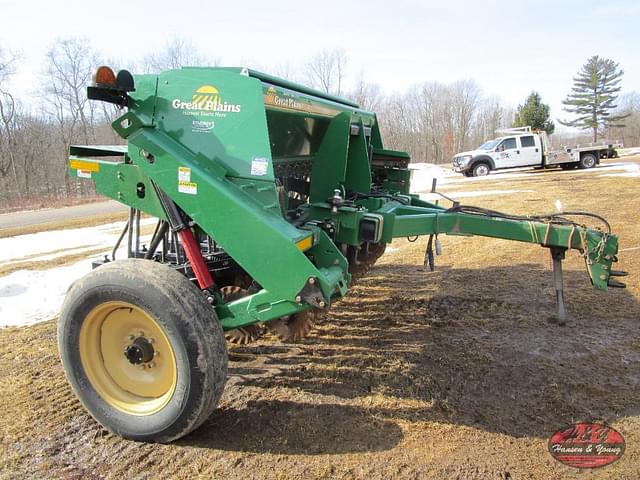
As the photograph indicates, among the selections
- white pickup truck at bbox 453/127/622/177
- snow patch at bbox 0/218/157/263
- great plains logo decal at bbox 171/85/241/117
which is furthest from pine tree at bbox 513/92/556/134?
great plains logo decal at bbox 171/85/241/117

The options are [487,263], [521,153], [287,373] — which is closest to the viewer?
[287,373]

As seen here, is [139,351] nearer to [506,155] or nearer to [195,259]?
[195,259]

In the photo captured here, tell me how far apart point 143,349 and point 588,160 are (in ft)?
76.5

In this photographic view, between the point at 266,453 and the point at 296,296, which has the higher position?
the point at 296,296

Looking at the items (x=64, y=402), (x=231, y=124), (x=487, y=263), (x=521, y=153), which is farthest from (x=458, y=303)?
(x=521, y=153)

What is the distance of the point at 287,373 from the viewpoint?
3.62 metres

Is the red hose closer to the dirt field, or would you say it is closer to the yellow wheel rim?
the yellow wheel rim

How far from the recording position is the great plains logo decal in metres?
2.83

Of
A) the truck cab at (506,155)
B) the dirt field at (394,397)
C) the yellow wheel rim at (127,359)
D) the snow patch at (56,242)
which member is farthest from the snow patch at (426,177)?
the yellow wheel rim at (127,359)

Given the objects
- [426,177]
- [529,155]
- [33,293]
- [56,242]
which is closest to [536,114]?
[426,177]

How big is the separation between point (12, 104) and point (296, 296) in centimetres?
3702

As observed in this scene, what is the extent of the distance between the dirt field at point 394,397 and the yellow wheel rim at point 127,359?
25 centimetres

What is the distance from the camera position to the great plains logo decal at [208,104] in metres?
2.83

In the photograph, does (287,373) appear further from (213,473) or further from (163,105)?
(163,105)
